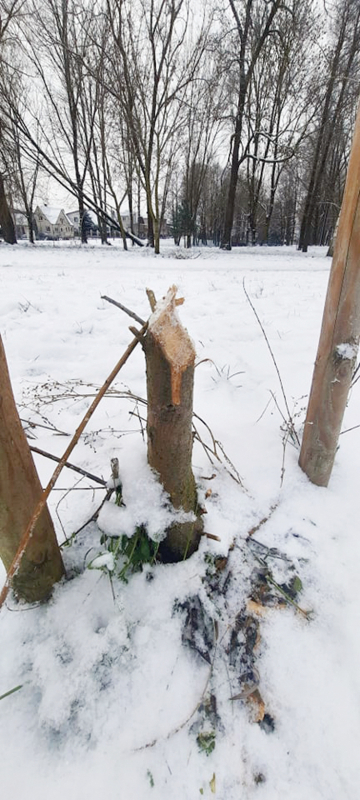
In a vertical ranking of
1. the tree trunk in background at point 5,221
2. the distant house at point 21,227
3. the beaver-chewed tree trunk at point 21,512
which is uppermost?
the distant house at point 21,227

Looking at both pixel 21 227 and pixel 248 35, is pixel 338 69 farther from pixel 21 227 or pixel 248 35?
pixel 21 227

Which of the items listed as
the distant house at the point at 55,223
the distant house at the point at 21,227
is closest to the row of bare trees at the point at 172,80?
the distant house at the point at 21,227

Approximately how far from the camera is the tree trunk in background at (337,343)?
1.08 metres

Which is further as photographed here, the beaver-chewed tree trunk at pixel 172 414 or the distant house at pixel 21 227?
the distant house at pixel 21 227

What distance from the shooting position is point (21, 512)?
846 millimetres

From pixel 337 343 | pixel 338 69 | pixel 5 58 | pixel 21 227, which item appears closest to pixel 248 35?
pixel 338 69

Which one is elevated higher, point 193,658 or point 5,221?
point 5,221

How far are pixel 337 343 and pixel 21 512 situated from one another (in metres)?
1.15

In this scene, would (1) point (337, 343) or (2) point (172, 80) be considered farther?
(2) point (172, 80)

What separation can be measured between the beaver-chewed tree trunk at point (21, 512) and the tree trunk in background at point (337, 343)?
1.05 metres

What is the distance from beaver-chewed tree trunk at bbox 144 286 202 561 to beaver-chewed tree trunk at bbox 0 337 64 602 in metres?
0.32

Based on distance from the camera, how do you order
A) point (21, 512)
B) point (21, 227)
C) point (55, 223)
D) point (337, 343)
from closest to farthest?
point (21, 512) → point (337, 343) → point (21, 227) → point (55, 223)

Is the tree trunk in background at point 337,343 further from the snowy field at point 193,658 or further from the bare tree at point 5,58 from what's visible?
the bare tree at point 5,58

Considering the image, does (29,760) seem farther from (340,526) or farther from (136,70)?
(136,70)
